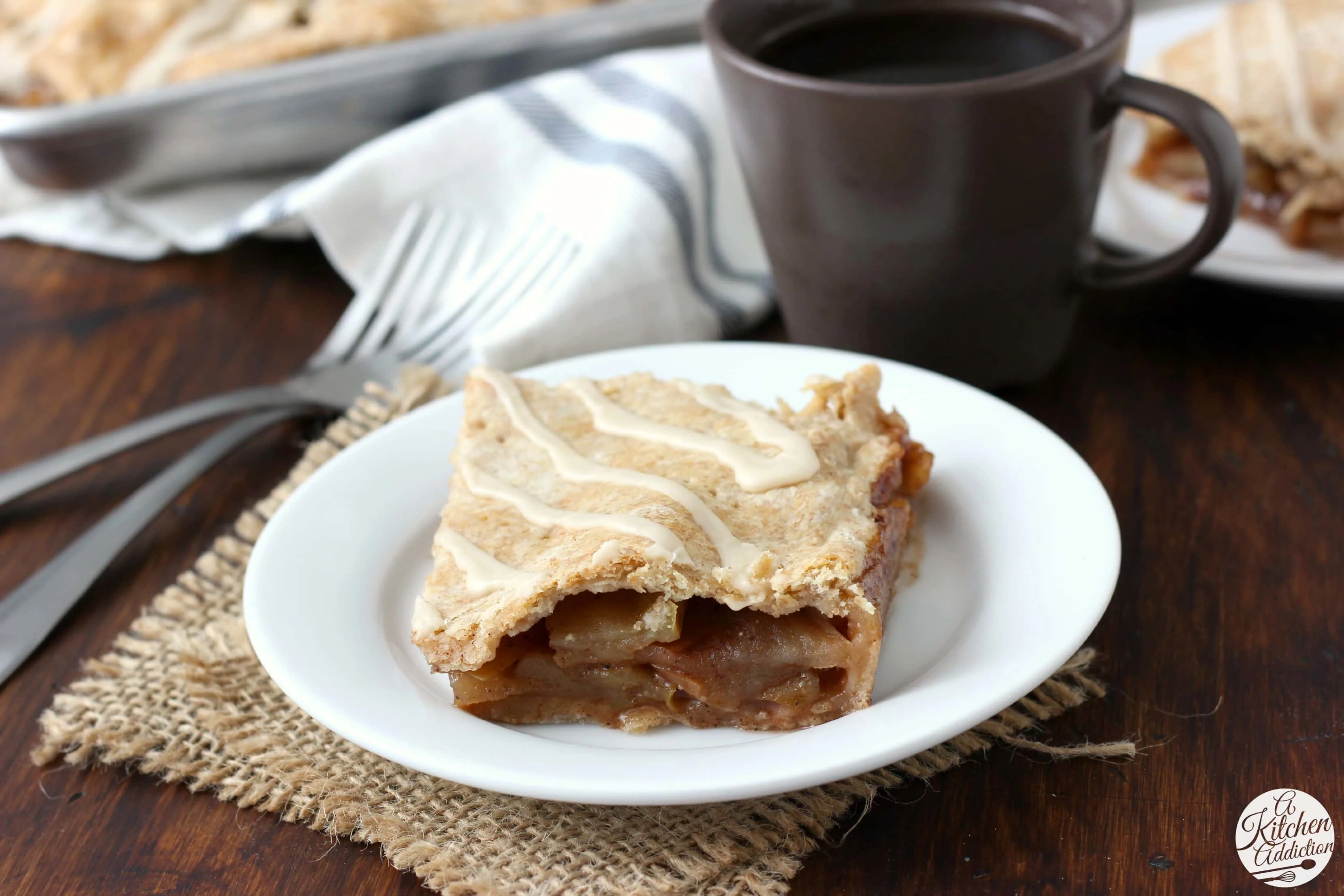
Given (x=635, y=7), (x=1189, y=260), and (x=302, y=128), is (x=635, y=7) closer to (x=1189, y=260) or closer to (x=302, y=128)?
(x=302, y=128)

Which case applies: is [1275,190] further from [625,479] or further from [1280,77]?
[625,479]

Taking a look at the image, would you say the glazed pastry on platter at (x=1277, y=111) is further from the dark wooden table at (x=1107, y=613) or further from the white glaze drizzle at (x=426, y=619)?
the white glaze drizzle at (x=426, y=619)

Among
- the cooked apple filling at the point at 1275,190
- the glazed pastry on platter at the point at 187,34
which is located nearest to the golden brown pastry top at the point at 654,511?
the cooked apple filling at the point at 1275,190

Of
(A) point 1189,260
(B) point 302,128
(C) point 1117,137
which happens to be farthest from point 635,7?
(A) point 1189,260

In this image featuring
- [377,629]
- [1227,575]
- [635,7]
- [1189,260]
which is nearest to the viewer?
[377,629]

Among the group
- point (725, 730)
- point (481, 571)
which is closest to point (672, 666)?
point (725, 730)
